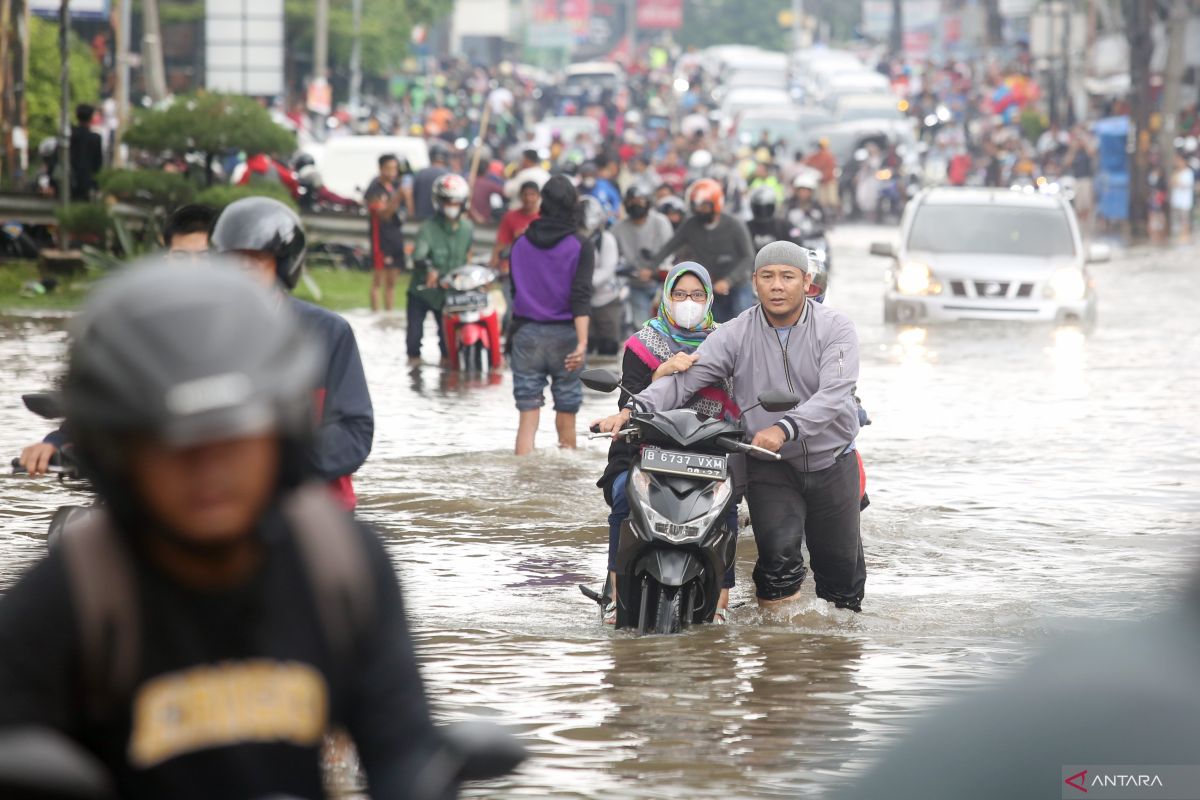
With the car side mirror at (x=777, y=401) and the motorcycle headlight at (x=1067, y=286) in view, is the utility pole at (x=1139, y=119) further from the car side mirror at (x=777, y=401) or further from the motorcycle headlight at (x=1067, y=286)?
the car side mirror at (x=777, y=401)

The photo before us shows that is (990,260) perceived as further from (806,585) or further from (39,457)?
(39,457)

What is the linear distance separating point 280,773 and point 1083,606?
6675 mm

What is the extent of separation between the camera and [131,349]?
7.27 feet

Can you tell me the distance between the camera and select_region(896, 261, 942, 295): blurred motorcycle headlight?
20750mm

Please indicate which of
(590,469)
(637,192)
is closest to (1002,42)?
(637,192)

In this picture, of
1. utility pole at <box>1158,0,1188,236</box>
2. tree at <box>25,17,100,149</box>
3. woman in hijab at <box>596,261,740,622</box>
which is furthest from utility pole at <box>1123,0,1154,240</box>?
woman in hijab at <box>596,261,740,622</box>

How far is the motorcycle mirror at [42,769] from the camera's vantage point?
2.23 meters

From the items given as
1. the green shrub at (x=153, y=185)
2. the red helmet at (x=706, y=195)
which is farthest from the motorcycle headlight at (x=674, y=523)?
the green shrub at (x=153, y=185)

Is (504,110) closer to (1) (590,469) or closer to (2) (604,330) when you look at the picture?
(2) (604,330)

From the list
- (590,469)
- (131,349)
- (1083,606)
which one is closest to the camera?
(131,349)

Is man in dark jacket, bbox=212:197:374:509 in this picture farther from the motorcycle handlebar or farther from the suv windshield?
the suv windshield

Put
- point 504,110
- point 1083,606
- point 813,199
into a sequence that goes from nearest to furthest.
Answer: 1. point 1083,606
2. point 813,199
3. point 504,110

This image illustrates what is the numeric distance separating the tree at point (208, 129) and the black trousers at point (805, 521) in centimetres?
1488

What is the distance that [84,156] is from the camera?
2450 centimetres
